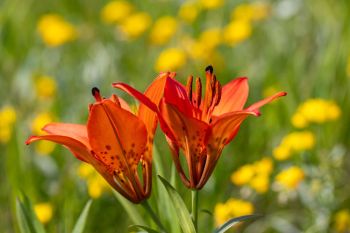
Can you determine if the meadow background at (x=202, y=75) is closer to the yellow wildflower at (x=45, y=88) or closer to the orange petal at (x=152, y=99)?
the yellow wildflower at (x=45, y=88)

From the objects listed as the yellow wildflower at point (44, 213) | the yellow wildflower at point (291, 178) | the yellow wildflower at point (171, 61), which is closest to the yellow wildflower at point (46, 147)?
the yellow wildflower at point (44, 213)

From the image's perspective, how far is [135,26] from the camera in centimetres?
340

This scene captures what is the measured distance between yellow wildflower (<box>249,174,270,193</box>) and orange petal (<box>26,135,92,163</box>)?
1000 millimetres

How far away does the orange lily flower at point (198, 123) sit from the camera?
1131mm

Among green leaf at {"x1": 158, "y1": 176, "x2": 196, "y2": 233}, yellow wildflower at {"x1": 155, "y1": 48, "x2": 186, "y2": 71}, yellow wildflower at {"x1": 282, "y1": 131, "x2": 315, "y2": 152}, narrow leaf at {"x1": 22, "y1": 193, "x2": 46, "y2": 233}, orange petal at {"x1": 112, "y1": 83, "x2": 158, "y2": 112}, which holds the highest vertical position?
yellow wildflower at {"x1": 155, "y1": 48, "x2": 186, "y2": 71}

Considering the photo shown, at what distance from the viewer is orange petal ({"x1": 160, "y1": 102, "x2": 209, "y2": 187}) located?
1126 millimetres

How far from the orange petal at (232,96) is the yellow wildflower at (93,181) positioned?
803 mm

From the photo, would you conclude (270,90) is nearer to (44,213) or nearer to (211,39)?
(211,39)

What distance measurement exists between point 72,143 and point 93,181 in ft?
3.21

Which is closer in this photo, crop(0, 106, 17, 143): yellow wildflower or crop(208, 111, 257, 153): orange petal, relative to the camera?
crop(208, 111, 257, 153): orange petal

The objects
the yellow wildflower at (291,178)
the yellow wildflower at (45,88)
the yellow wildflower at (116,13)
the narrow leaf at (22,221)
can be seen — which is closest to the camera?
the narrow leaf at (22,221)

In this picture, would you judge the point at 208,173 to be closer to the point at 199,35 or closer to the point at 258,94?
the point at 258,94

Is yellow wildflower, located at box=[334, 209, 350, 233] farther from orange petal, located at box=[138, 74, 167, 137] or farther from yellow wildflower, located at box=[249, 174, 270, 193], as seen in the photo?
orange petal, located at box=[138, 74, 167, 137]

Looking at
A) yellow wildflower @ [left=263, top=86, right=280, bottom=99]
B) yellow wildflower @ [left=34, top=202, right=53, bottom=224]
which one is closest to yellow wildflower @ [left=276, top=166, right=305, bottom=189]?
yellow wildflower @ [left=34, top=202, right=53, bottom=224]
